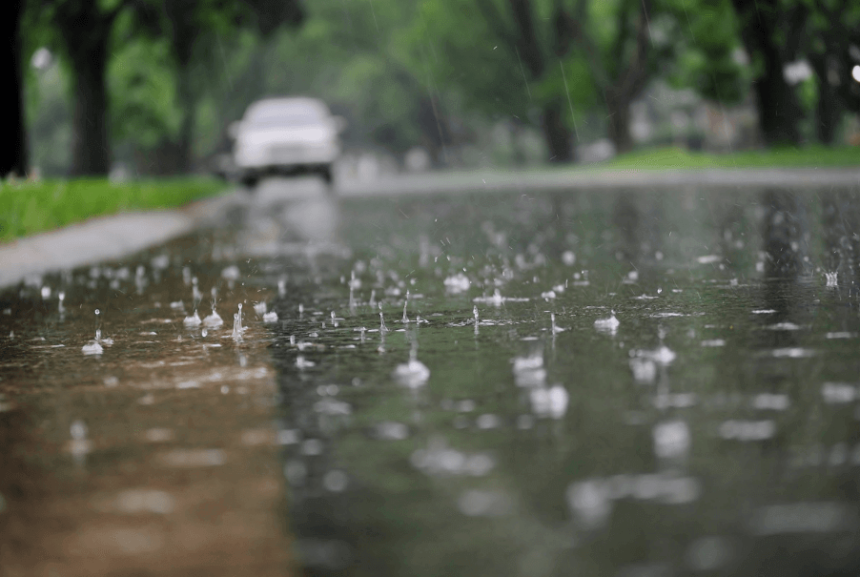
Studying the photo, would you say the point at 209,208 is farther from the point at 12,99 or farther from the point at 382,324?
the point at 382,324

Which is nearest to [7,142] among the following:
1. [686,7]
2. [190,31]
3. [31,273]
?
[31,273]

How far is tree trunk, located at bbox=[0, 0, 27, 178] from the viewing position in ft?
69.0

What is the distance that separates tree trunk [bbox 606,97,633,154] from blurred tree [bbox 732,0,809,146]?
9.02m

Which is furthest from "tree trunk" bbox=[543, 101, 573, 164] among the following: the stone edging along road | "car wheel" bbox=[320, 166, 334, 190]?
"car wheel" bbox=[320, 166, 334, 190]

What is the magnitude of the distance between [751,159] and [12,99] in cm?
1769

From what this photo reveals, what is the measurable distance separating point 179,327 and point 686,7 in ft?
114

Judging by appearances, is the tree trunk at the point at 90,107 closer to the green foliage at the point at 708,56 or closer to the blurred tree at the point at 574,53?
the blurred tree at the point at 574,53

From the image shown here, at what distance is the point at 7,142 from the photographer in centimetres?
2120

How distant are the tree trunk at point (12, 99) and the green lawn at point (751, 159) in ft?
51.3

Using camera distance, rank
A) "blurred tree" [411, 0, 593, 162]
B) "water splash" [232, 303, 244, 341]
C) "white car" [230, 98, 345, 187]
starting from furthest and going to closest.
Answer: "blurred tree" [411, 0, 593, 162]
"white car" [230, 98, 345, 187]
"water splash" [232, 303, 244, 341]

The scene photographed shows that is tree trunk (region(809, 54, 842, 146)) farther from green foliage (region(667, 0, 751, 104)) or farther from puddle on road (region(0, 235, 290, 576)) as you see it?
puddle on road (region(0, 235, 290, 576))

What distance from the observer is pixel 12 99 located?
2145 cm

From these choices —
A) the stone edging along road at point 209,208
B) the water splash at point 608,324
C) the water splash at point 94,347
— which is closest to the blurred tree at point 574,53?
the stone edging along road at point 209,208

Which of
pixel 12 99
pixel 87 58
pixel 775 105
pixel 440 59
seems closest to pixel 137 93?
pixel 87 58
